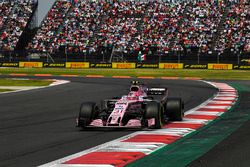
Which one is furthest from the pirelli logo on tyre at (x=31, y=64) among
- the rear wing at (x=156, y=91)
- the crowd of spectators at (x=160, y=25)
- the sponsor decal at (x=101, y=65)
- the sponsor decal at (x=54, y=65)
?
the rear wing at (x=156, y=91)

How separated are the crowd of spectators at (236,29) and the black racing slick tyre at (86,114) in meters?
40.4

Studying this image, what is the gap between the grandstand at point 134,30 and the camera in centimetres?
5219

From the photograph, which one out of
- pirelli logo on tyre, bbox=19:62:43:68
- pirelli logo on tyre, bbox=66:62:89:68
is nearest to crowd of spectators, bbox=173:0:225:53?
pirelli logo on tyre, bbox=66:62:89:68

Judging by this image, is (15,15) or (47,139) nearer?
(47,139)

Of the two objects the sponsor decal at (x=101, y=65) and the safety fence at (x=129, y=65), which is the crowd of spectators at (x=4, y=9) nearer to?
the safety fence at (x=129, y=65)

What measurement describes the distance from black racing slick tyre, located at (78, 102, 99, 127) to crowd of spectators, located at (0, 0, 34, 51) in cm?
5272

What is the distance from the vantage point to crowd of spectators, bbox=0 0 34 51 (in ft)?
205

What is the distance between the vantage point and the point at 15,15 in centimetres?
6650

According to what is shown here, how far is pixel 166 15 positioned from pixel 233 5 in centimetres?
747

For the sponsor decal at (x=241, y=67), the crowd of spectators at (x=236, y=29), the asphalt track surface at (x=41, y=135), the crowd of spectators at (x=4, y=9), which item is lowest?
the asphalt track surface at (x=41, y=135)

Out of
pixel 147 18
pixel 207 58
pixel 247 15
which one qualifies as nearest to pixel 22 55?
pixel 147 18

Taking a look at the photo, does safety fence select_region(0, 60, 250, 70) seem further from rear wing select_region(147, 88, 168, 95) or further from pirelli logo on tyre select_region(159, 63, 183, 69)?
rear wing select_region(147, 88, 168, 95)

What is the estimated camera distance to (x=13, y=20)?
6569 cm

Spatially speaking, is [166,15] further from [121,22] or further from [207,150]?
[207,150]
